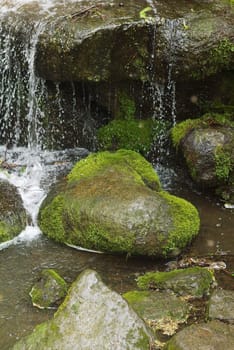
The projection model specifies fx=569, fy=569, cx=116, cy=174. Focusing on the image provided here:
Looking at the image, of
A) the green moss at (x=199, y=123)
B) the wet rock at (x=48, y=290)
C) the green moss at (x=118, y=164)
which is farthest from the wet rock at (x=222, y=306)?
the green moss at (x=199, y=123)

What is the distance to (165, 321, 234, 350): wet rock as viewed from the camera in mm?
4254

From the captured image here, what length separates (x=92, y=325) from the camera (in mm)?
4141

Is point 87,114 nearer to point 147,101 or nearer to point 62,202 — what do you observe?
point 147,101

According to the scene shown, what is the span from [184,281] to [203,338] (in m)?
1.32

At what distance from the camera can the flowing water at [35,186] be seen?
5.91 metres

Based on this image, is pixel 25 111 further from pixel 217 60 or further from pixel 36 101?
pixel 217 60

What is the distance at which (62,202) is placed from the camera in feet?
22.4

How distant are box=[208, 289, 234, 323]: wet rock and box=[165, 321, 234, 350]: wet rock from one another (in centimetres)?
43

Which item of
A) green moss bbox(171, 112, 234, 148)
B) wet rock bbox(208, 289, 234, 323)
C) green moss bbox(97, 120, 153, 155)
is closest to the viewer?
wet rock bbox(208, 289, 234, 323)

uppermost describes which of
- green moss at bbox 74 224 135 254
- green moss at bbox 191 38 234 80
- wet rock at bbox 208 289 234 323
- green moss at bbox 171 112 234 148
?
green moss at bbox 191 38 234 80

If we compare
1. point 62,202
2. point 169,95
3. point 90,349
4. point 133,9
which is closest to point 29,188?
point 62,202

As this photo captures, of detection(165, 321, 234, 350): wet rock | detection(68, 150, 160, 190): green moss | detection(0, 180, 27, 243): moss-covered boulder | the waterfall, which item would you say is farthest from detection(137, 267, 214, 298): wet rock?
the waterfall

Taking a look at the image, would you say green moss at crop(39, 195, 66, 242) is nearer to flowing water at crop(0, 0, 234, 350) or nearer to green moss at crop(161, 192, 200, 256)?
flowing water at crop(0, 0, 234, 350)

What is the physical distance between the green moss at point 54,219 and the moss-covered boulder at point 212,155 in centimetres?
200
